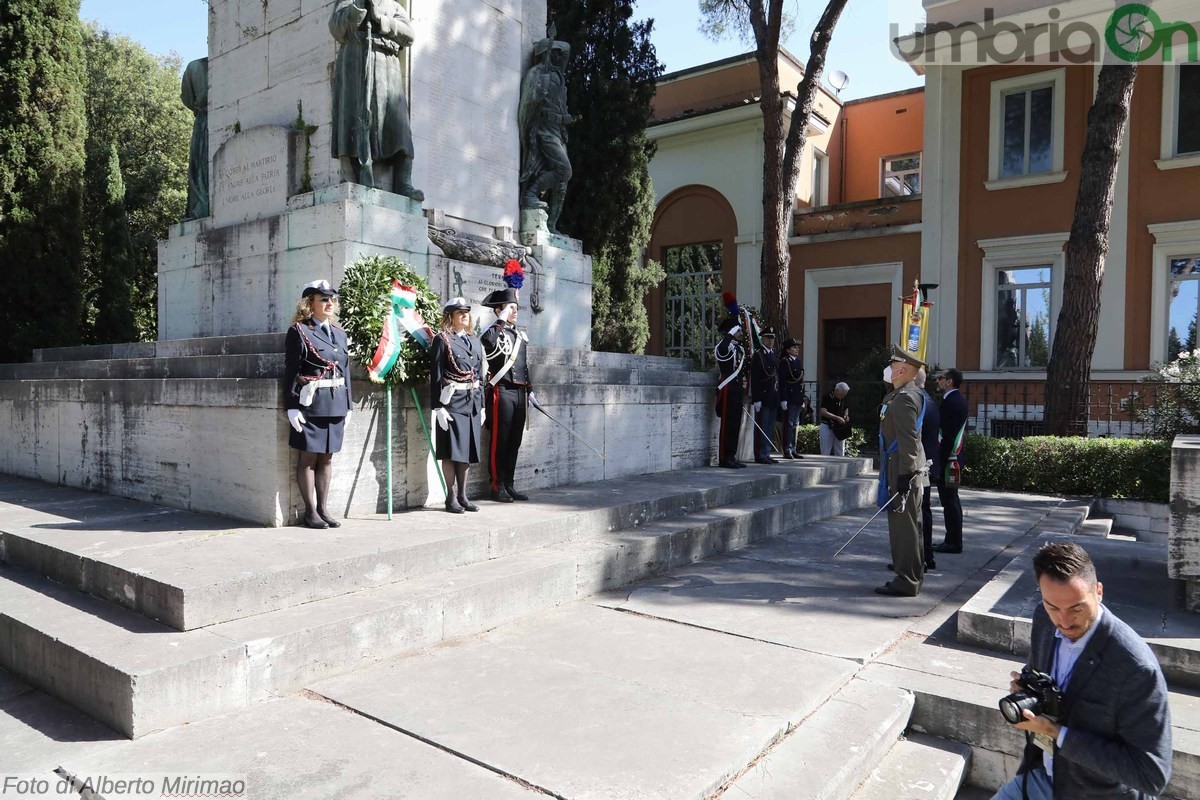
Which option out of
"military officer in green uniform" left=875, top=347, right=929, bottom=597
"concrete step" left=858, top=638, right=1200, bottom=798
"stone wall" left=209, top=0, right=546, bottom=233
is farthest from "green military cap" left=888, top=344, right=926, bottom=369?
"stone wall" left=209, top=0, right=546, bottom=233

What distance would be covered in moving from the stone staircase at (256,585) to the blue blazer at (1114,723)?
3.31 metres

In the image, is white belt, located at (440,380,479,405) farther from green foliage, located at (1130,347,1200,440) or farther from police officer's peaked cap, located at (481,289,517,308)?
green foliage, located at (1130,347,1200,440)

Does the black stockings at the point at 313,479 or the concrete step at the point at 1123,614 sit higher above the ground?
the black stockings at the point at 313,479

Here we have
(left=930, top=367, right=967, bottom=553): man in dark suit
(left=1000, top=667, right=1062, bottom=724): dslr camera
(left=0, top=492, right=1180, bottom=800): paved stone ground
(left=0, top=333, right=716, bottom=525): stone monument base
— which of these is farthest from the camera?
(left=930, top=367, right=967, bottom=553): man in dark suit

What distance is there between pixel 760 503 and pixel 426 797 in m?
6.14

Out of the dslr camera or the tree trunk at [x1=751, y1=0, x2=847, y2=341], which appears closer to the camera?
the dslr camera

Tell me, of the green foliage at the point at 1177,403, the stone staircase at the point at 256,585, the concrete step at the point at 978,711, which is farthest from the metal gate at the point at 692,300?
the concrete step at the point at 978,711

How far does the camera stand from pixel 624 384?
9.23 meters

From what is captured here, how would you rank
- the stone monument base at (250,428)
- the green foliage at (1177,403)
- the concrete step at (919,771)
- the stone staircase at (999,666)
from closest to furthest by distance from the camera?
1. the concrete step at (919,771)
2. the stone staircase at (999,666)
3. the stone monument base at (250,428)
4. the green foliage at (1177,403)

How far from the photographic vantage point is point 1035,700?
267 centimetres

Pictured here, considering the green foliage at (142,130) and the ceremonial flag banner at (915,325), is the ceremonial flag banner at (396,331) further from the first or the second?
the green foliage at (142,130)

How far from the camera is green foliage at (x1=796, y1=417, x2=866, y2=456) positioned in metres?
14.8

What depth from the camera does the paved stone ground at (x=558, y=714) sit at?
3.14 metres

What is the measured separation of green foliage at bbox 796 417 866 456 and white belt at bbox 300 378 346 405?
10.8m
